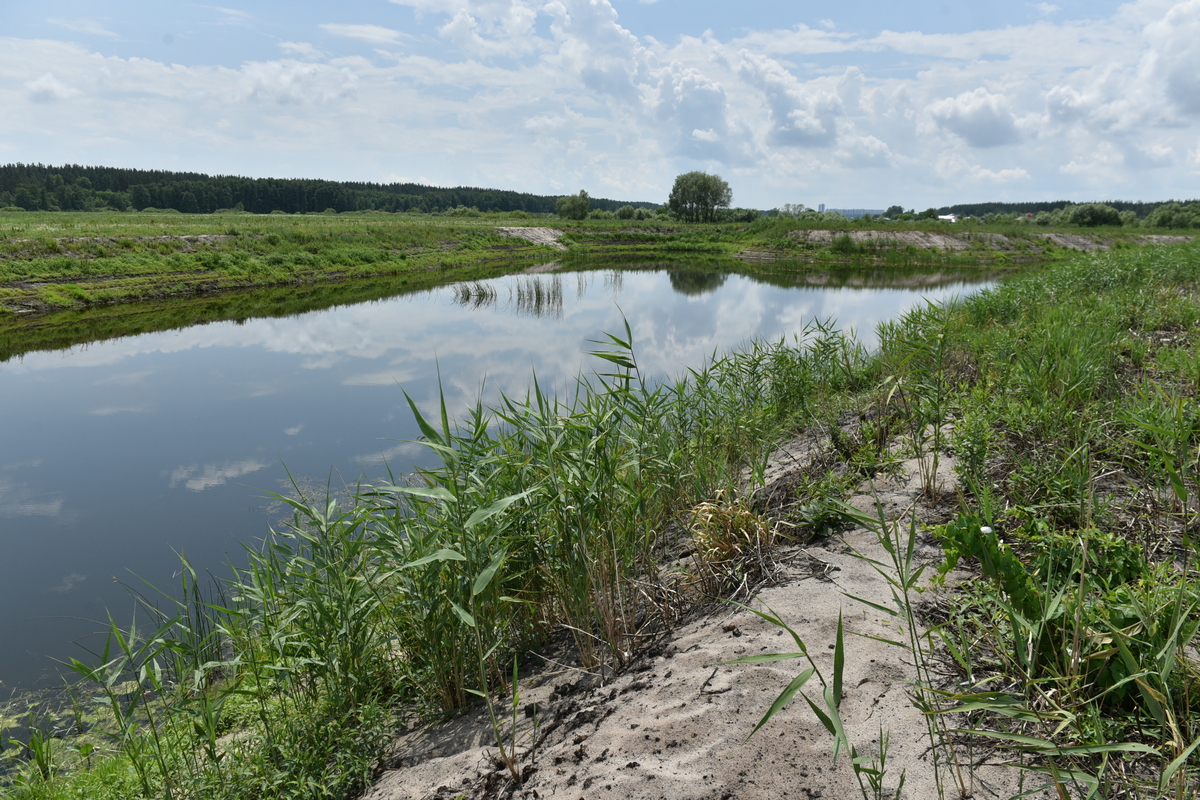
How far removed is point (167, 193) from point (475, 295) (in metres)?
84.7

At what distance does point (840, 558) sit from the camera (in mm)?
3545

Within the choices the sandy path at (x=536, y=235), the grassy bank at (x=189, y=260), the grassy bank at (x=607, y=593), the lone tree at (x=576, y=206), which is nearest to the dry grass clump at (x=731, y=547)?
the grassy bank at (x=607, y=593)

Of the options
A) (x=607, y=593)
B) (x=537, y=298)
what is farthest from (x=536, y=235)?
(x=607, y=593)

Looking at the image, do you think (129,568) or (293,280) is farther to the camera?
(293,280)

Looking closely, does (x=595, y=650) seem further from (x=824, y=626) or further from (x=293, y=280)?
(x=293, y=280)

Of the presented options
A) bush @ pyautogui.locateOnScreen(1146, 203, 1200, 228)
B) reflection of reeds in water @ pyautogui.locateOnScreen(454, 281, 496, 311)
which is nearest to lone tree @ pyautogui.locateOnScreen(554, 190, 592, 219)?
reflection of reeds in water @ pyautogui.locateOnScreen(454, 281, 496, 311)

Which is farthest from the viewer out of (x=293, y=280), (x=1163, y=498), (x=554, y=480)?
(x=293, y=280)

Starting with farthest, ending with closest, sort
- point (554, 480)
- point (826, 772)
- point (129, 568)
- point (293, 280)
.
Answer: point (293, 280) < point (129, 568) < point (554, 480) < point (826, 772)

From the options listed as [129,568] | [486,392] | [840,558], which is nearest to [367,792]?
[840,558]

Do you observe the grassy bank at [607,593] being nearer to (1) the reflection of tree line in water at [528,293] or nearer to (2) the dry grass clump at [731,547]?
(2) the dry grass clump at [731,547]

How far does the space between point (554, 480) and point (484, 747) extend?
129 cm

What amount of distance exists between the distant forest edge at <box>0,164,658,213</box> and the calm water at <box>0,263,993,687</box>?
81.6 metres

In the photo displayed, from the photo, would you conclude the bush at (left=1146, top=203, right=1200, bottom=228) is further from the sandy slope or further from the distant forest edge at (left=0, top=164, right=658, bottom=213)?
the distant forest edge at (left=0, top=164, right=658, bottom=213)

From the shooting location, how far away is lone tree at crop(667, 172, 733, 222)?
74.2 metres
